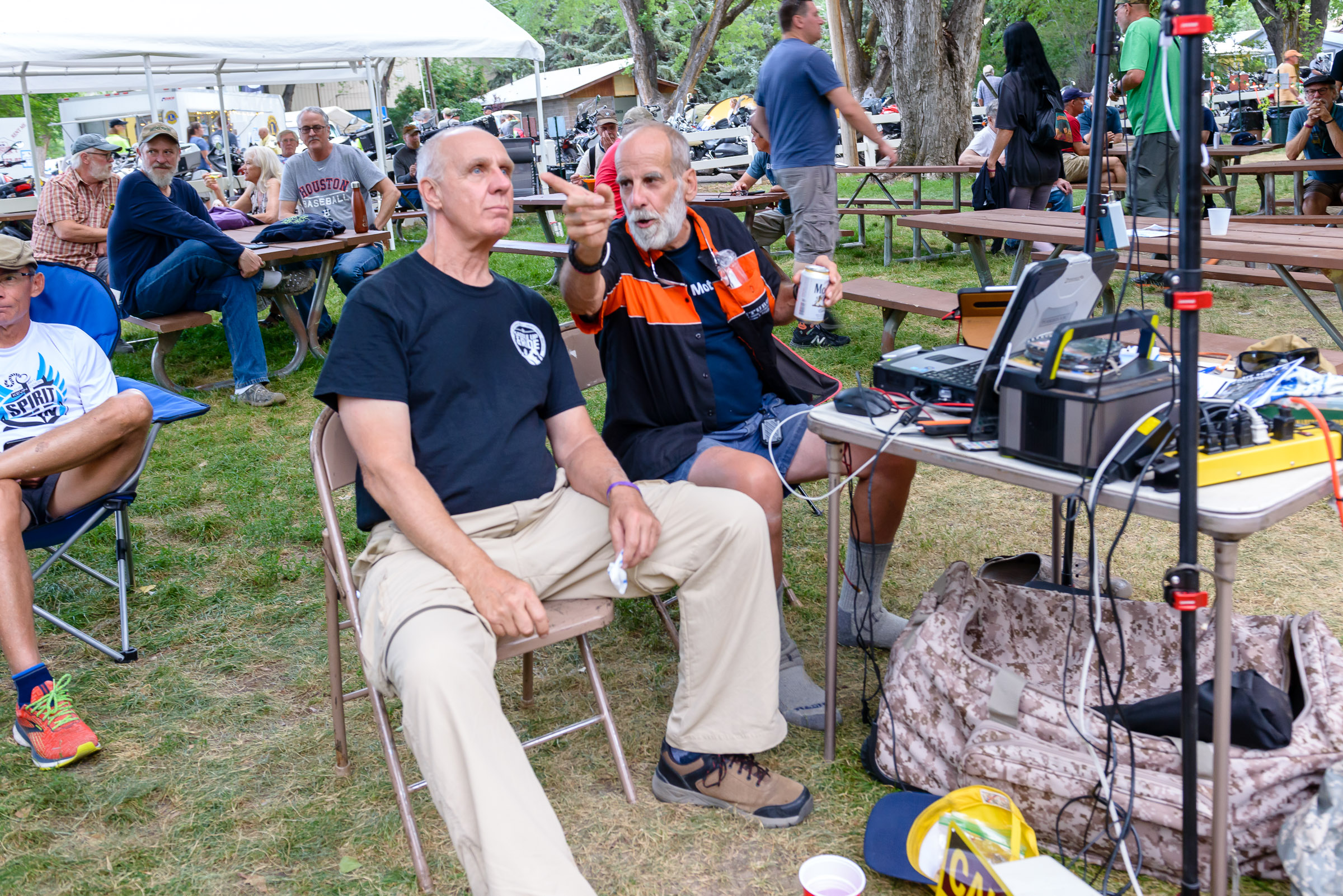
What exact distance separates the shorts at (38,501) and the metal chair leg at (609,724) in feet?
Result: 5.60

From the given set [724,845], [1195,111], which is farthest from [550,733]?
[1195,111]

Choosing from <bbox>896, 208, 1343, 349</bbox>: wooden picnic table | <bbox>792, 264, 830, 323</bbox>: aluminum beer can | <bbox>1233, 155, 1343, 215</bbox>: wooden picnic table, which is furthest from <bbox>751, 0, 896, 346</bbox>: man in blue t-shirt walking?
<bbox>792, 264, 830, 323</bbox>: aluminum beer can

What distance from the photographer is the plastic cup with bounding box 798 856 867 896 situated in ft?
6.41

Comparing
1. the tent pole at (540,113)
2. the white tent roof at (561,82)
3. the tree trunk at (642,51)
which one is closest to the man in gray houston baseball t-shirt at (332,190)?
the tent pole at (540,113)

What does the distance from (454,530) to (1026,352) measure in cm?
122

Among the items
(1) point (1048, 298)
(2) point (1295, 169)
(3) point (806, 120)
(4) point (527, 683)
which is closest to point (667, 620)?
(4) point (527, 683)

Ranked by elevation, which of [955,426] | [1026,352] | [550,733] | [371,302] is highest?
[371,302]

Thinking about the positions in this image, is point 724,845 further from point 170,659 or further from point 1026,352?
point 170,659

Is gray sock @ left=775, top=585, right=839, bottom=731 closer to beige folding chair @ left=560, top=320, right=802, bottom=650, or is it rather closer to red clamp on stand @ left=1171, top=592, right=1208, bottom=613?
beige folding chair @ left=560, top=320, right=802, bottom=650

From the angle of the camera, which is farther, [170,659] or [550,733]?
[170,659]

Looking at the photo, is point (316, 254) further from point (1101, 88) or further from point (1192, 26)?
point (1192, 26)

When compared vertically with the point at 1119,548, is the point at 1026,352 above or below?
above

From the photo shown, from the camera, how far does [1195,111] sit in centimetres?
155

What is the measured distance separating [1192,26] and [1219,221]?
12.1 ft
